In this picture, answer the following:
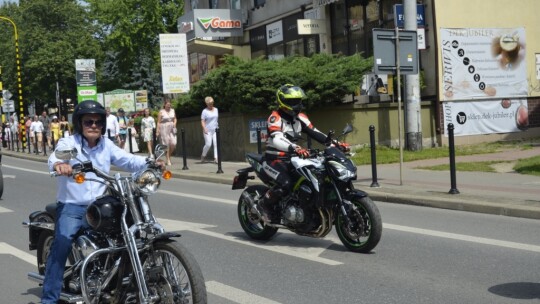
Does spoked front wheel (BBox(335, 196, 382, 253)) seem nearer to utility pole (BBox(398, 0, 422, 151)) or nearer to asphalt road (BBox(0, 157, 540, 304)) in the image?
asphalt road (BBox(0, 157, 540, 304))

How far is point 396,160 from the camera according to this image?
682 inches

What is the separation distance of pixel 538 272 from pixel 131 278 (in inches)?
153

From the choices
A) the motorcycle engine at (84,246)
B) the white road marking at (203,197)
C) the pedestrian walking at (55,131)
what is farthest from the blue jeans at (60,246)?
the pedestrian walking at (55,131)

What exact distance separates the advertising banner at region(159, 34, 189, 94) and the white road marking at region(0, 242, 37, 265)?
47.8 ft

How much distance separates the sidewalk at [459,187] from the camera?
10289 millimetres

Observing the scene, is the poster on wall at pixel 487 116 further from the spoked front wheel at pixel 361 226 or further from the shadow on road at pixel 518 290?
the shadow on road at pixel 518 290

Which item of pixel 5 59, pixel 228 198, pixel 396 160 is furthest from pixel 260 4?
pixel 5 59

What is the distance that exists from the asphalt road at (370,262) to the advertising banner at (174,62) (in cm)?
1252

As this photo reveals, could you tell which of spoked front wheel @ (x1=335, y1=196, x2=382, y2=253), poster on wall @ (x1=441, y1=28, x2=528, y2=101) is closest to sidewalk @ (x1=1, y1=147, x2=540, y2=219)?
spoked front wheel @ (x1=335, y1=196, x2=382, y2=253)

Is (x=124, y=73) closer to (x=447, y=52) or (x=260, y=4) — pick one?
(x=260, y=4)

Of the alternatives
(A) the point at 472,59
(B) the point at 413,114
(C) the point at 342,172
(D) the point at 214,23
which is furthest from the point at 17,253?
(D) the point at 214,23

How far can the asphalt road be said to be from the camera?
6004 mm

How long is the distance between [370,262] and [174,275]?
3093mm

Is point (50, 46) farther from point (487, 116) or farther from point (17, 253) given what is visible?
point (17, 253)
